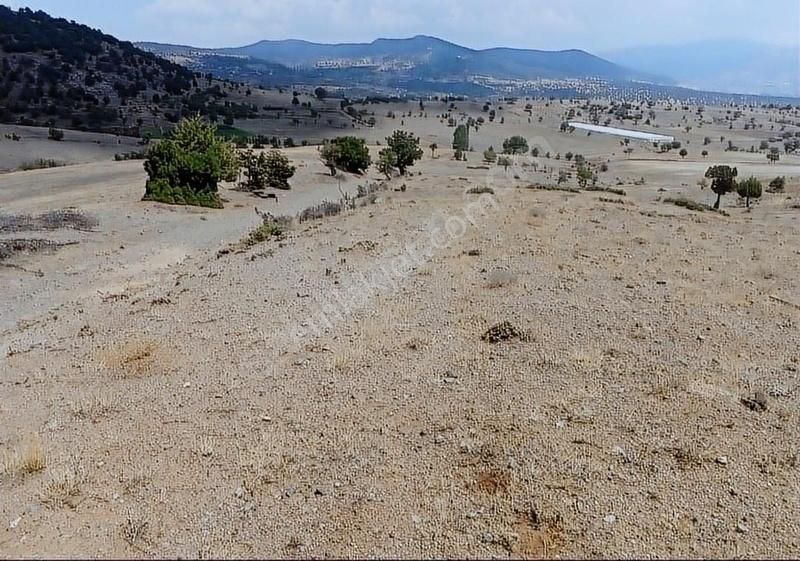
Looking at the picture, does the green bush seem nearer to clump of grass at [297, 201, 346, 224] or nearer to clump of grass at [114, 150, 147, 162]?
clump of grass at [114, 150, 147, 162]

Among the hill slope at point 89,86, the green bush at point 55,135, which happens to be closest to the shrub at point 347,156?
the green bush at point 55,135

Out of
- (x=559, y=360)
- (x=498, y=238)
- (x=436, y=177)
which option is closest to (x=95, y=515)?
(x=559, y=360)

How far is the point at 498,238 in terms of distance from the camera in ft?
48.2

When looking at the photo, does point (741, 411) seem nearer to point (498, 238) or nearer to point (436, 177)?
point (498, 238)

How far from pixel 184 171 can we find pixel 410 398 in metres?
19.8

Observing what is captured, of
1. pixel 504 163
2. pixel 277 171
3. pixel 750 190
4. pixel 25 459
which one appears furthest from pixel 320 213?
pixel 504 163

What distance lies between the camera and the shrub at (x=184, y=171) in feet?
77.0

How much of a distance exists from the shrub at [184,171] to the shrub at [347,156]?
1038 centimetres

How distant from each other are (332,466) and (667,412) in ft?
11.4

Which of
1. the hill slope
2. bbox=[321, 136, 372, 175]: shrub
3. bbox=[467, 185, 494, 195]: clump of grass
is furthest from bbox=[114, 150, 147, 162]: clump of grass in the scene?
bbox=[467, 185, 494, 195]: clump of grass

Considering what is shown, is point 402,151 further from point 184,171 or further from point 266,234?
point 266,234

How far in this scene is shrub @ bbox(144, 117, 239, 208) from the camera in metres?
23.5

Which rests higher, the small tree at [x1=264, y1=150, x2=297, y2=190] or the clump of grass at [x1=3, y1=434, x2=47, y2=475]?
the clump of grass at [x1=3, y1=434, x2=47, y2=475]

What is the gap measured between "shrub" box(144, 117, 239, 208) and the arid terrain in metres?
8.28
